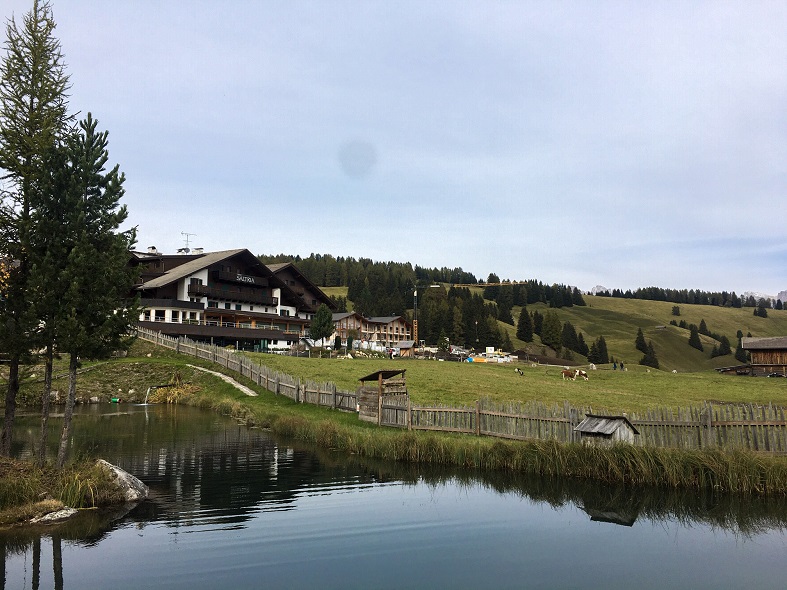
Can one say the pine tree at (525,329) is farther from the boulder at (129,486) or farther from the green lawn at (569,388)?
the boulder at (129,486)

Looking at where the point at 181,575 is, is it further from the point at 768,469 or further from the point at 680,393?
the point at 680,393

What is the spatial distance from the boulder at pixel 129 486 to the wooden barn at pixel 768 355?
82.3 m

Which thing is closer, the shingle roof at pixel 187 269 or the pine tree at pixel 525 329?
the shingle roof at pixel 187 269

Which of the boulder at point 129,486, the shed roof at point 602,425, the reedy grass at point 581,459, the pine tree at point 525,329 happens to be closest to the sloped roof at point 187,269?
the reedy grass at point 581,459

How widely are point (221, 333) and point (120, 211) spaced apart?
56.9 metres

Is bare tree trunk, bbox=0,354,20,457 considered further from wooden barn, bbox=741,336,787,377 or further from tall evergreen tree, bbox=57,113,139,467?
wooden barn, bbox=741,336,787,377

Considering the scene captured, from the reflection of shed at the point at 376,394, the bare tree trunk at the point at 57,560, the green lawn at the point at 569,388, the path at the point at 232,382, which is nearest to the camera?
the bare tree trunk at the point at 57,560

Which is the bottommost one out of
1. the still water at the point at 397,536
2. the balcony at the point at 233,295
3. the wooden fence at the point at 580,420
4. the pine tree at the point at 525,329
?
the pine tree at the point at 525,329

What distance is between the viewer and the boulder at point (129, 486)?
49.0ft

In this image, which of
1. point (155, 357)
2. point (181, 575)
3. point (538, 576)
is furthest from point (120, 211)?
point (155, 357)

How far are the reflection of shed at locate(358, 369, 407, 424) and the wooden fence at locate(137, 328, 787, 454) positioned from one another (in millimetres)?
370

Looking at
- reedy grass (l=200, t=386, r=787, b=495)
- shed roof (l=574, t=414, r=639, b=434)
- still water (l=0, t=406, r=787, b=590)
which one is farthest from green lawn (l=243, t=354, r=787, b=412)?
still water (l=0, t=406, r=787, b=590)

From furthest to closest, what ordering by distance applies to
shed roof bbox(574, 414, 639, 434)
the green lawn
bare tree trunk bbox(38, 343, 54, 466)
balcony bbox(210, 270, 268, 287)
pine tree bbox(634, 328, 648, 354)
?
pine tree bbox(634, 328, 648, 354), balcony bbox(210, 270, 268, 287), the green lawn, shed roof bbox(574, 414, 639, 434), bare tree trunk bbox(38, 343, 54, 466)

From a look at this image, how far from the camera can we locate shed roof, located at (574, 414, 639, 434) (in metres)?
17.5
